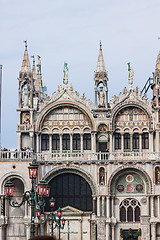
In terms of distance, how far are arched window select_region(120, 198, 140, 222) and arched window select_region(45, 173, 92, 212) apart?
8.59 feet

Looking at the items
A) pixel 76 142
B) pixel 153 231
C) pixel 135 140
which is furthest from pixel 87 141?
pixel 153 231

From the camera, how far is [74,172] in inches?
1603

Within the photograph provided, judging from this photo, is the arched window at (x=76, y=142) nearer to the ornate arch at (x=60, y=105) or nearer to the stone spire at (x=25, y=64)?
the ornate arch at (x=60, y=105)

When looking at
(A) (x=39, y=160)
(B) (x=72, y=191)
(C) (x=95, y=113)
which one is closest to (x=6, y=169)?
(A) (x=39, y=160)

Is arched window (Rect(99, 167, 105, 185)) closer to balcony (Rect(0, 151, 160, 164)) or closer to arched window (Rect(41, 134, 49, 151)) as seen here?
balcony (Rect(0, 151, 160, 164))

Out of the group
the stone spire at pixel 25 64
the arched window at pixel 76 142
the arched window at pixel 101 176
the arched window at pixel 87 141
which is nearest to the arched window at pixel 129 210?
the arched window at pixel 101 176

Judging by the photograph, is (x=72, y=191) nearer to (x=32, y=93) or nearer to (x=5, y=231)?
(x=5, y=231)

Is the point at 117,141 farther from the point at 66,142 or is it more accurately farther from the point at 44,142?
the point at 44,142

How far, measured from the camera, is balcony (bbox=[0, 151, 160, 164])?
4006cm

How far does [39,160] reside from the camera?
134 feet

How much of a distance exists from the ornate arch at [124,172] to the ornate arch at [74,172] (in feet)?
4.13

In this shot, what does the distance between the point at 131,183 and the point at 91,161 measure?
3.70m

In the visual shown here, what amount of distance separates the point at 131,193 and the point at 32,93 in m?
11.4

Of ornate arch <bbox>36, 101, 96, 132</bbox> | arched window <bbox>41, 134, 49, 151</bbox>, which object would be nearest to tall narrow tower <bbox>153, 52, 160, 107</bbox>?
ornate arch <bbox>36, 101, 96, 132</bbox>
